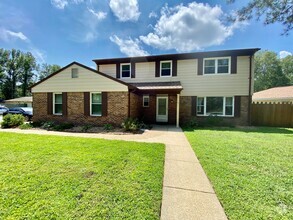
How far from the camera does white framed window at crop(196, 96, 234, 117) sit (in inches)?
480

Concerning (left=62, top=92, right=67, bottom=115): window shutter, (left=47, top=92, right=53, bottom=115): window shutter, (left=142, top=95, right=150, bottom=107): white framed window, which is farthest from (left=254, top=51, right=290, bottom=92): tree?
(left=47, top=92, right=53, bottom=115): window shutter

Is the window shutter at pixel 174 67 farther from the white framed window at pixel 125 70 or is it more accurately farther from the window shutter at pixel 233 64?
the window shutter at pixel 233 64

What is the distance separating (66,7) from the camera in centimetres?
988

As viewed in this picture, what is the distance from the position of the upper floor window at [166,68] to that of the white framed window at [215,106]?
345 centimetres

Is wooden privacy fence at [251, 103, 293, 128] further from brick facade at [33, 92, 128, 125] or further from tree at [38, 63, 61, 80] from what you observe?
tree at [38, 63, 61, 80]

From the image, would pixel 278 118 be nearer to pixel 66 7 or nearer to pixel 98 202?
pixel 98 202

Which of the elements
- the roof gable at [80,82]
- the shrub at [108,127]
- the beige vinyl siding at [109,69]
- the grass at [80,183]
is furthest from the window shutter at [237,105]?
the beige vinyl siding at [109,69]

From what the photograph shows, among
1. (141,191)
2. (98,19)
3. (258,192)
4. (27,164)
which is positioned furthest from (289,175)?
(98,19)

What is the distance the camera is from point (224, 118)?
12.1 metres

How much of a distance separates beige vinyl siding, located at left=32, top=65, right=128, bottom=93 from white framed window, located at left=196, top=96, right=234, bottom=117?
262 inches

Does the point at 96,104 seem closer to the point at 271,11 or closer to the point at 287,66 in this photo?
the point at 271,11

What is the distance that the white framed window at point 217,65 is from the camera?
39.4ft

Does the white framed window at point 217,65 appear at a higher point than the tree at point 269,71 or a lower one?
lower

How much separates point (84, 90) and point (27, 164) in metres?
7.53
